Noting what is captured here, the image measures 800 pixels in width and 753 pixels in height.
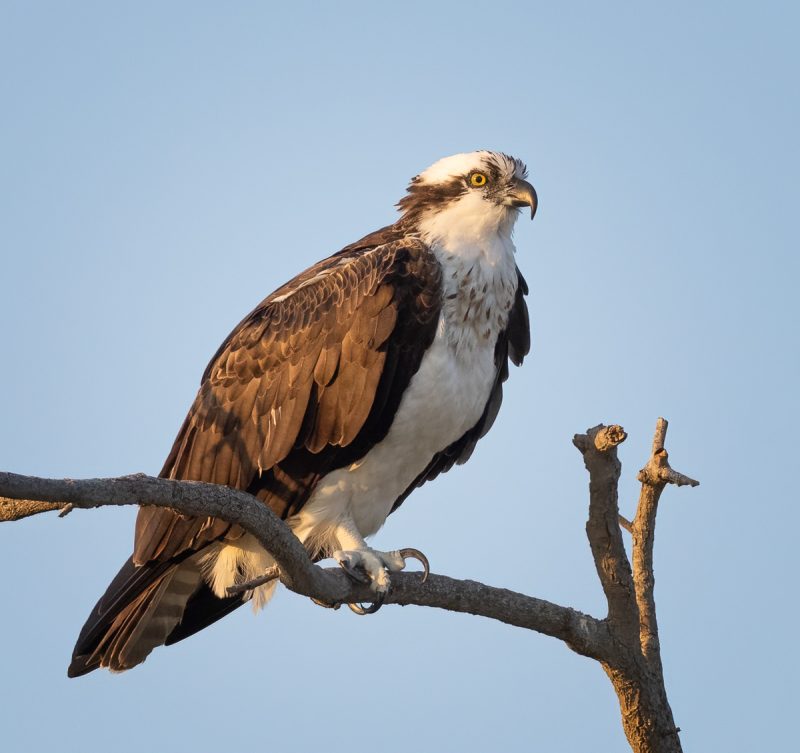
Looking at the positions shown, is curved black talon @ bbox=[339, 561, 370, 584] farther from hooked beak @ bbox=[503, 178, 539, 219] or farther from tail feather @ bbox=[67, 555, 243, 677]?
hooked beak @ bbox=[503, 178, 539, 219]

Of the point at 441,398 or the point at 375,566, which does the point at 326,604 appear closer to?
the point at 375,566

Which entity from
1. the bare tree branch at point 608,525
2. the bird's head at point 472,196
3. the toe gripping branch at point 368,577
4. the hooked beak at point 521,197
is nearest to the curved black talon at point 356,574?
the toe gripping branch at point 368,577

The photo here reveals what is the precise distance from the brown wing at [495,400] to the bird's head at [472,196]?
459 mm

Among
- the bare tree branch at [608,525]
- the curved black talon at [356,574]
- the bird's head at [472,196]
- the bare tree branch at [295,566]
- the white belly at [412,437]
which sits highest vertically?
the bird's head at [472,196]

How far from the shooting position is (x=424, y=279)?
6.57 m

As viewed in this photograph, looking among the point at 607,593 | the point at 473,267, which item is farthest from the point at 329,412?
the point at 607,593

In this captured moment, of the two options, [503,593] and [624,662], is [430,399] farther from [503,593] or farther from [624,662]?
[624,662]

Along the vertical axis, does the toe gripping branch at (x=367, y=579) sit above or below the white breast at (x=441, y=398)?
below

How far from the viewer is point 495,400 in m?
7.53

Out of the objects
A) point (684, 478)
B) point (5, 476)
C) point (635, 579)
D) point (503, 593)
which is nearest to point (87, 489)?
point (5, 476)

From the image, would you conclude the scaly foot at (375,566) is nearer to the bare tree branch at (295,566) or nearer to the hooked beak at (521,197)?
the bare tree branch at (295,566)

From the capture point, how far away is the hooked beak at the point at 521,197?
711 cm

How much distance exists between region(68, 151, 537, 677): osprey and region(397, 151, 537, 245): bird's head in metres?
0.02

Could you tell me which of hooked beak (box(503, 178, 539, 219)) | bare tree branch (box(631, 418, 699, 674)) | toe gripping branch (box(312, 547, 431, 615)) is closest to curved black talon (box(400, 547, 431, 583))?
toe gripping branch (box(312, 547, 431, 615))
